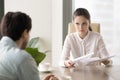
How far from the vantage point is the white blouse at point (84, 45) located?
301cm

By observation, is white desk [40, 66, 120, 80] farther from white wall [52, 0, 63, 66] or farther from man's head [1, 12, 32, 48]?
white wall [52, 0, 63, 66]

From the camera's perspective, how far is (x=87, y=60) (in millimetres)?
2359

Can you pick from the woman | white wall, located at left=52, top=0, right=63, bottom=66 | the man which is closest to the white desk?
the woman

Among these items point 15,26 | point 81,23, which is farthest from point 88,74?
point 15,26

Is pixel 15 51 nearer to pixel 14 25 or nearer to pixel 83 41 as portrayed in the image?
pixel 14 25

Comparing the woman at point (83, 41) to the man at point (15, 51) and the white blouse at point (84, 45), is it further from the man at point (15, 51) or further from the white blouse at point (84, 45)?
the man at point (15, 51)

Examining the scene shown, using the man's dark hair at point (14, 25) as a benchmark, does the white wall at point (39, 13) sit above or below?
below

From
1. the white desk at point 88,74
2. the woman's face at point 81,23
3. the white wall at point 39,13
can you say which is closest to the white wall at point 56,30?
the white wall at point 39,13

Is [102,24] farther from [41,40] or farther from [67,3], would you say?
[41,40]

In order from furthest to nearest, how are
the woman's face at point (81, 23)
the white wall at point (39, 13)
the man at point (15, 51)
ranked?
1. the white wall at point (39, 13)
2. the woman's face at point (81, 23)
3. the man at point (15, 51)

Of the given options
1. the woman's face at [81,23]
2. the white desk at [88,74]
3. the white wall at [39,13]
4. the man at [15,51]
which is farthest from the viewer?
the white wall at [39,13]

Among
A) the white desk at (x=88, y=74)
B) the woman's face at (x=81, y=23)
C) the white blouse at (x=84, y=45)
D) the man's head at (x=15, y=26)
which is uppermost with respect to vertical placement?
the man's head at (x=15, y=26)

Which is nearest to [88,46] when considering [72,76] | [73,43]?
[73,43]

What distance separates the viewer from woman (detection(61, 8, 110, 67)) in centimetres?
296
